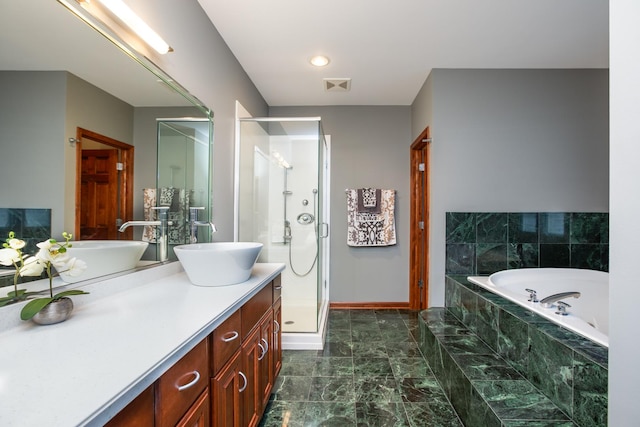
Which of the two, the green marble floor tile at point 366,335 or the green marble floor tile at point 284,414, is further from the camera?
the green marble floor tile at point 366,335

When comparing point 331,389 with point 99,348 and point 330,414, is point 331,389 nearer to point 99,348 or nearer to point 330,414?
point 330,414

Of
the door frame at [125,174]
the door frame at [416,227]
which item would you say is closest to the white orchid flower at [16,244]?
the door frame at [125,174]

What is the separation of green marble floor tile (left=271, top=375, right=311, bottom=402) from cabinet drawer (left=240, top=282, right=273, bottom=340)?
649 mm

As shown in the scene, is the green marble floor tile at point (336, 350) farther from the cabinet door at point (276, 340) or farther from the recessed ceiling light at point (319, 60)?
the recessed ceiling light at point (319, 60)

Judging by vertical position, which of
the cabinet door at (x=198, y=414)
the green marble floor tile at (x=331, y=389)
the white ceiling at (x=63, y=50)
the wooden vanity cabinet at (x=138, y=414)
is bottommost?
the green marble floor tile at (x=331, y=389)

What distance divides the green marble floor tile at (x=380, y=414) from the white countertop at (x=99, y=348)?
1059 mm

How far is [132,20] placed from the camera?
1.20m

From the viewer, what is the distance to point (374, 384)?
1960mm

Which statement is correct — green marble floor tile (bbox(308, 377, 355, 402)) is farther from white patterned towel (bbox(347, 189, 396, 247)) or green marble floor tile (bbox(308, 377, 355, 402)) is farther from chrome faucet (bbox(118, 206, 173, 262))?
white patterned towel (bbox(347, 189, 396, 247))

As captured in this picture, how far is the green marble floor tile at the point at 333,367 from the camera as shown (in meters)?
2.08

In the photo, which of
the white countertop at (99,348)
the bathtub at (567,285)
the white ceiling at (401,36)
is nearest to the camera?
the white countertop at (99,348)

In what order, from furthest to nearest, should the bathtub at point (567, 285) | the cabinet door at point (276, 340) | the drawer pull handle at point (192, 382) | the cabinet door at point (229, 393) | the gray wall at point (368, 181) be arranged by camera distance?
the gray wall at point (368, 181) < the bathtub at point (567, 285) < the cabinet door at point (276, 340) < the cabinet door at point (229, 393) < the drawer pull handle at point (192, 382)

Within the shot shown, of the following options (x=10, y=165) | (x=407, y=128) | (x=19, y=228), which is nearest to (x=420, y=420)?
(x=19, y=228)

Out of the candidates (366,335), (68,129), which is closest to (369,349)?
(366,335)
